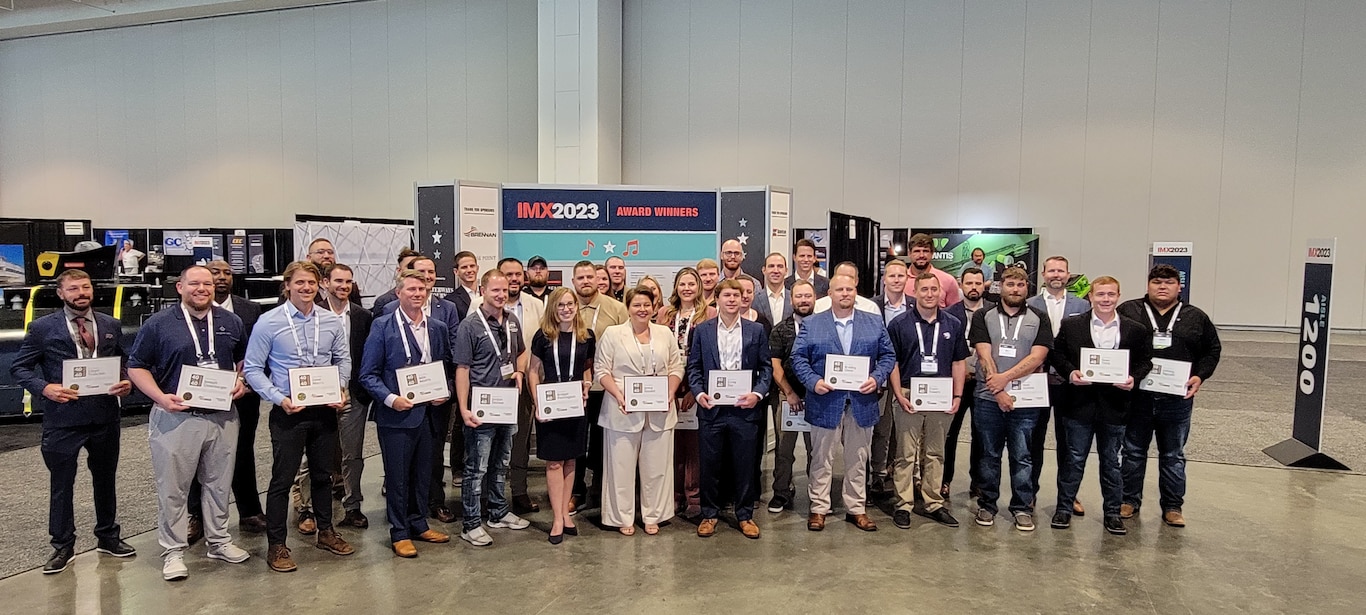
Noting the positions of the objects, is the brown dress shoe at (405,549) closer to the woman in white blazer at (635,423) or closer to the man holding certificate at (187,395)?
the man holding certificate at (187,395)

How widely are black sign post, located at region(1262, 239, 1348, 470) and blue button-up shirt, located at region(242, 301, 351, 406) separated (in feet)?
21.4

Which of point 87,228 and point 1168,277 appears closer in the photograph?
point 1168,277

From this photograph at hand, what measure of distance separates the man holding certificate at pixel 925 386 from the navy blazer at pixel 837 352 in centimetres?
15

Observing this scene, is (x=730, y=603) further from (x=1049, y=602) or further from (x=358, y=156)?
(x=358, y=156)

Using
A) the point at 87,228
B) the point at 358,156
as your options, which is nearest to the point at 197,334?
the point at 87,228

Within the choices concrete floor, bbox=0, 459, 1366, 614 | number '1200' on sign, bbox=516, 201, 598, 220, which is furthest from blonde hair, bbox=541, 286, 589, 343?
number '1200' on sign, bbox=516, 201, 598, 220

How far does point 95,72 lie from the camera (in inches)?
704

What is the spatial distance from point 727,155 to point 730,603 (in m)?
12.0

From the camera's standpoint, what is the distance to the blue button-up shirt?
12.7 ft

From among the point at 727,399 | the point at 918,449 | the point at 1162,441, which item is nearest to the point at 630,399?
the point at 727,399

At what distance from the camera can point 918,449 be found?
4.79m

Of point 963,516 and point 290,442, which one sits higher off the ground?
point 290,442

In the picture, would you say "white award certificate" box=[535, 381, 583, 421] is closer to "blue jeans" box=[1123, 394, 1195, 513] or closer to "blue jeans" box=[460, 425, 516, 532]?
"blue jeans" box=[460, 425, 516, 532]

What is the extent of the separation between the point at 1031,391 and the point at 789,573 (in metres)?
1.73
